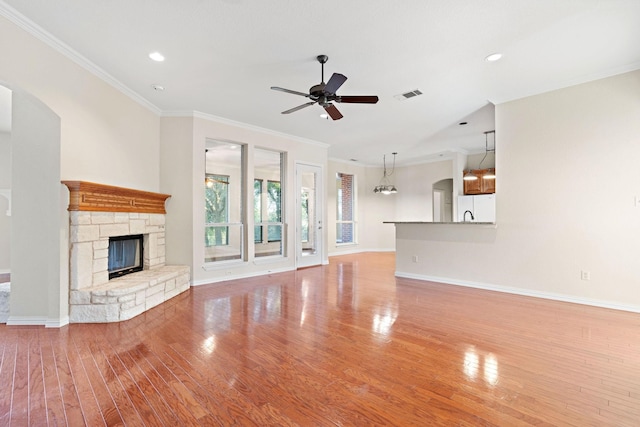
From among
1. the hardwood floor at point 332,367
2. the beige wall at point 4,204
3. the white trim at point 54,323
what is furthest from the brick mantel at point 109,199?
the beige wall at point 4,204

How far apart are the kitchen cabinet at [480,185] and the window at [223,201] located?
19.6ft

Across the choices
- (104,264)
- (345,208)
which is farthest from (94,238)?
(345,208)

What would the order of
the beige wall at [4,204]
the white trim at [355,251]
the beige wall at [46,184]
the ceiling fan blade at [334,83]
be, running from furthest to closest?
the white trim at [355,251], the beige wall at [4,204], the beige wall at [46,184], the ceiling fan blade at [334,83]

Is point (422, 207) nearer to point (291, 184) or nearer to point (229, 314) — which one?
point (291, 184)

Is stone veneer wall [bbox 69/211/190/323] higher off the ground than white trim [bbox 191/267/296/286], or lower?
higher

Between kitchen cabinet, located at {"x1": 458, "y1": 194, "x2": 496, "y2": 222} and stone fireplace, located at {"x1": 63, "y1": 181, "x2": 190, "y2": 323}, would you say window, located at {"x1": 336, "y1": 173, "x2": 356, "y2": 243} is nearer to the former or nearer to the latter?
kitchen cabinet, located at {"x1": 458, "y1": 194, "x2": 496, "y2": 222}

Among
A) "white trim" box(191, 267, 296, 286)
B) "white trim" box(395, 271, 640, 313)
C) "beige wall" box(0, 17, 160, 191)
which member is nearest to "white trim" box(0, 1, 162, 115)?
"beige wall" box(0, 17, 160, 191)

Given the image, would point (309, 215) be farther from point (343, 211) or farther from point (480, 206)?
point (480, 206)

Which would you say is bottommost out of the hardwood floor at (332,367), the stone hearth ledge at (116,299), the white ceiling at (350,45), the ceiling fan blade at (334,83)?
the hardwood floor at (332,367)

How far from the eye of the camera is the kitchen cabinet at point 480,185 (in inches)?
304

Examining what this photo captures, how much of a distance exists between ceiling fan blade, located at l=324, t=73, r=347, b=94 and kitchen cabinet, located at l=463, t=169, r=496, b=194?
6.11 m

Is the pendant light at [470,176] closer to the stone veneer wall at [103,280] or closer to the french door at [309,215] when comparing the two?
the french door at [309,215]

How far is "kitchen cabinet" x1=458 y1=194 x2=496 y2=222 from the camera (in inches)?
302

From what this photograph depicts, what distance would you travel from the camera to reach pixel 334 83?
3.12 meters
